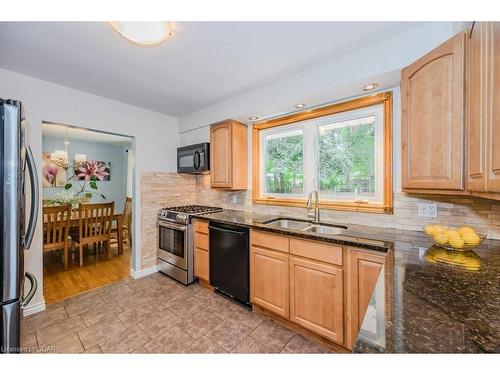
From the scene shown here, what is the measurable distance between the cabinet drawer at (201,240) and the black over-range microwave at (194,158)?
929mm

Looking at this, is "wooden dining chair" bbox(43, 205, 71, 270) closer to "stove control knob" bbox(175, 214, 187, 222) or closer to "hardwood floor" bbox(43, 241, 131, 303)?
"hardwood floor" bbox(43, 241, 131, 303)

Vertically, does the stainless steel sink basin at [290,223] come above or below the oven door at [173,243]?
above

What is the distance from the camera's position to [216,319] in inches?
78.2

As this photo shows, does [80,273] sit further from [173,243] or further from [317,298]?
[317,298]

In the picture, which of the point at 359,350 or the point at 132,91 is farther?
the point at 132,91

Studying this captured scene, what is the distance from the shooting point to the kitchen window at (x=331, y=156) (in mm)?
1954

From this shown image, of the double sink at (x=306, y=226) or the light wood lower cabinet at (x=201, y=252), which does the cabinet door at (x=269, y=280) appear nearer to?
the double sink at (x=306, y=226)

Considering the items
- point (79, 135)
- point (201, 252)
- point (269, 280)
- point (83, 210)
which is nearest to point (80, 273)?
point (83, 210)

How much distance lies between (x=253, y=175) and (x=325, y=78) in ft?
4.63

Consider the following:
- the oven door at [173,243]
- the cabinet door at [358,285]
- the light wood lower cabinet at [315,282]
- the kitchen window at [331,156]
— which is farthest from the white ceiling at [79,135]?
the cabinet door at [358,285]

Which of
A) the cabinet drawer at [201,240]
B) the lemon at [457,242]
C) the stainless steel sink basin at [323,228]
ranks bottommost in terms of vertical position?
the cabinet drawer at [201,240]

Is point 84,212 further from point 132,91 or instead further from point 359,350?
point 359,350

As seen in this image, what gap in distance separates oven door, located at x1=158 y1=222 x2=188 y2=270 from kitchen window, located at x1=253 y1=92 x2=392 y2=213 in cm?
106

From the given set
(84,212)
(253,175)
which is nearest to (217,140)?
(253,175)
